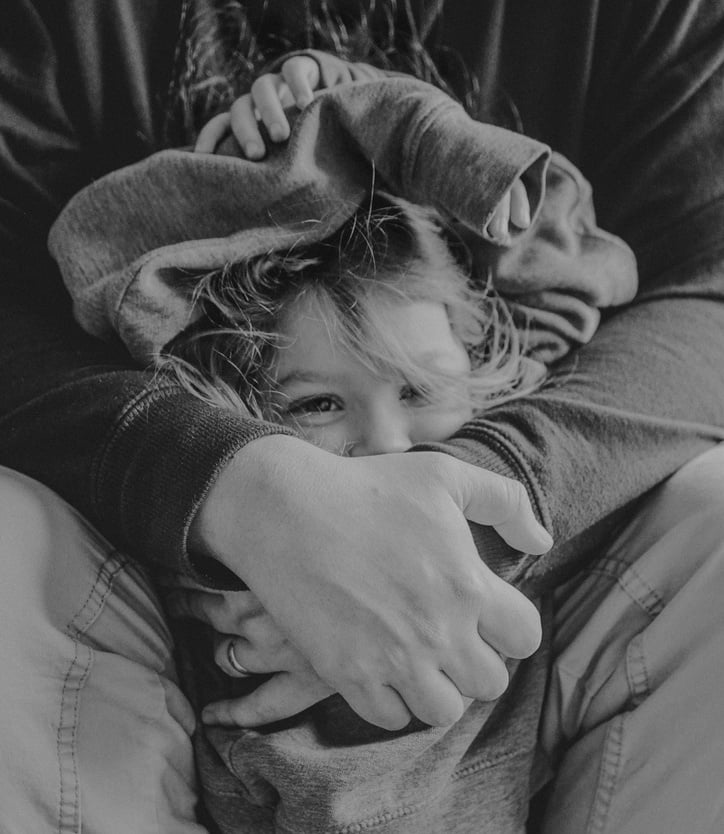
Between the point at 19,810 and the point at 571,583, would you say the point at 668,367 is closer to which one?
the point at 571,583

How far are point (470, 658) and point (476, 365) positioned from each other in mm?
367

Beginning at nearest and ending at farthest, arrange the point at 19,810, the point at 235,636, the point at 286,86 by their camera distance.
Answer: the point at 19,810 < the point at 235,636 < the point at 286,86

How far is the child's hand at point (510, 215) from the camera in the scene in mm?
711

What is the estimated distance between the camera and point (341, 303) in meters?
0.77

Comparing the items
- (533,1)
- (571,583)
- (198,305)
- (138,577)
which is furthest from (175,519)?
(533,1)

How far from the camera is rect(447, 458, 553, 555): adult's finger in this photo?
588 mm

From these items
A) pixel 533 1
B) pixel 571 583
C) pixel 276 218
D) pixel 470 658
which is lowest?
pixel 571 583

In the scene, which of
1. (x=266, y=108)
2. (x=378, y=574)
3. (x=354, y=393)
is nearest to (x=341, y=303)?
(x=354, y=393)

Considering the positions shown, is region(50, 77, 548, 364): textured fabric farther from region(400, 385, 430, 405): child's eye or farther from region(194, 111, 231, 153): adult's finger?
region(400, 385, 430, 405): child's eye

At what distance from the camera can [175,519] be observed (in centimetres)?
59

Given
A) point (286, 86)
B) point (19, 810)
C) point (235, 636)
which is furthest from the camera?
point (286, 86)

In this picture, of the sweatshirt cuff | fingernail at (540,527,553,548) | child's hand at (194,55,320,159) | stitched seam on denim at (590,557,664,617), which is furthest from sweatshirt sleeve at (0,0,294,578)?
stitched seam on denim at (590,557,664,617)

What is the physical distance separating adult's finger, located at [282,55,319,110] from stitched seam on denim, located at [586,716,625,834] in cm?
58

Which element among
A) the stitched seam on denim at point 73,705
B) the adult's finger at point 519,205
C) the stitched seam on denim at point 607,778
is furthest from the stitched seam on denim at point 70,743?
the adult's finger at point 519,205
